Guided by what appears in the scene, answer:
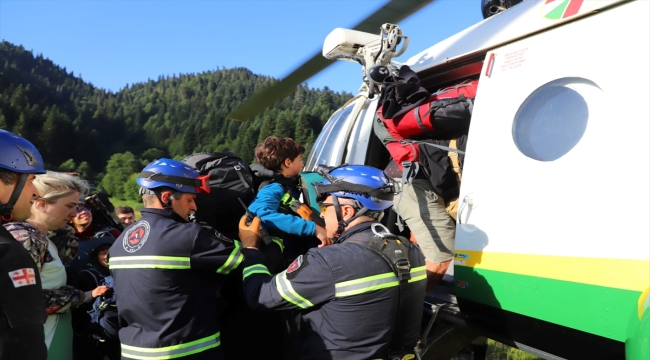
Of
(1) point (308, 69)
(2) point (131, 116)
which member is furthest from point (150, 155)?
(1) point (308, 69)

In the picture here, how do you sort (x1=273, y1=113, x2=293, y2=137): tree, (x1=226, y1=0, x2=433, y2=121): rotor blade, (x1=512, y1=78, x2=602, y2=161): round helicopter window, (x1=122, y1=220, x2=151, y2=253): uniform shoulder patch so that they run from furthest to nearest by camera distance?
(x1=273, y1=113, x2=293, y2=137): tree, (x1=226, y1=0, x2=433, y2=121): rotor blade, (x1=122, y1=220, x2=151, y2=253): uniform shoulder patch, (x1=512, y1=78, x2=602, y2=161): round helicopter window

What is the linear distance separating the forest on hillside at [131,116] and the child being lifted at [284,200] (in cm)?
3178

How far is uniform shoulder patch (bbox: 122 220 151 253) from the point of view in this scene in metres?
2.56

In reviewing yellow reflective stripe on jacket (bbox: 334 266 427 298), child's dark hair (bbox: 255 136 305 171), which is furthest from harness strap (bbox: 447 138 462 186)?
yellow reflective stripe on jacket (bbox: 334 266 427 298)

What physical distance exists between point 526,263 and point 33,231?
8.44 feet

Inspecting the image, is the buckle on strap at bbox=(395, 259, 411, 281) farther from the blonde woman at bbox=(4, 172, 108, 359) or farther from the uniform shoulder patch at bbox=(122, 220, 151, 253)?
the blonde woman at bbox=(4, 172, 108, 359)

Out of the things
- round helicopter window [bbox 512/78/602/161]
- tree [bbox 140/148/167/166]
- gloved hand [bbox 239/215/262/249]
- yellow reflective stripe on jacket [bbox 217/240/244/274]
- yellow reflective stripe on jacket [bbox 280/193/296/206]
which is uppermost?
tree [bbox 140/148/167/166]

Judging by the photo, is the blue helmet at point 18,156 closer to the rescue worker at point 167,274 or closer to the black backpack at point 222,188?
the rescue worker at point 167,274

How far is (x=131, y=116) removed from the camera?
290 ft

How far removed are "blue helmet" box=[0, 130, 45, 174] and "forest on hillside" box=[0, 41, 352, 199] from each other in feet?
109

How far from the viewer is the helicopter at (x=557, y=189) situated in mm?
2146

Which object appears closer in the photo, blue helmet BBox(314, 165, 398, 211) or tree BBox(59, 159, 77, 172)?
blue helmet BBox(314, 165, 398, 211)

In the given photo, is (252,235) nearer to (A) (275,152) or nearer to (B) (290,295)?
(B) (290,295)

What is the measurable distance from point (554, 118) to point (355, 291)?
141cm
